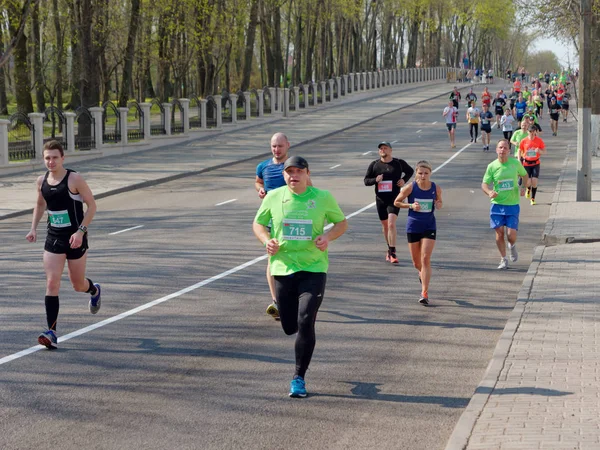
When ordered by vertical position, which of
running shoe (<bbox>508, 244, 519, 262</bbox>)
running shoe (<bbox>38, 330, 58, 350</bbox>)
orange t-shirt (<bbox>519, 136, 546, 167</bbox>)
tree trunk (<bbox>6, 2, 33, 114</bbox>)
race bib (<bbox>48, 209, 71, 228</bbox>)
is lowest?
running shoe (<bbox>508, 244, 519, 262</bbox>)

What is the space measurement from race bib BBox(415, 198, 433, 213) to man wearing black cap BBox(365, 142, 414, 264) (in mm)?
2434

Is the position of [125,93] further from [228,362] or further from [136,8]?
[228,362]

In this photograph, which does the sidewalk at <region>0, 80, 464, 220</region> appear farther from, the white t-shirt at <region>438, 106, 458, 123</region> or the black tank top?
the black tank top

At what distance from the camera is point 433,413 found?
7621mm

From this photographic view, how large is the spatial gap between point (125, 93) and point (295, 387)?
44.9 metres

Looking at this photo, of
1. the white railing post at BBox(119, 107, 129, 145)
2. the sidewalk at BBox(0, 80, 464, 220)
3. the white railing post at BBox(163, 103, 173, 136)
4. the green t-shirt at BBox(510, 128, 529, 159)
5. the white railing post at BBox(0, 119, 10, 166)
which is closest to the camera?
the green t-shirt at BBox(510, 128, 529, 159)

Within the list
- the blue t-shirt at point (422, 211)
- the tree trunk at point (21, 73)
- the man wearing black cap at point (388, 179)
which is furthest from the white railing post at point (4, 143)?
the blue t-shirt at point (422, 211)

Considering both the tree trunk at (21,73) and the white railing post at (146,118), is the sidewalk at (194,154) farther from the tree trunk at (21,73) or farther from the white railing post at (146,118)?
the tree trunk at (21,73)

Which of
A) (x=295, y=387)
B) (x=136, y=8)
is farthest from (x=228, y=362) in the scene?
(x=136, y=8)

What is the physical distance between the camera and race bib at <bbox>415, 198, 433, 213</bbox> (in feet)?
40.6

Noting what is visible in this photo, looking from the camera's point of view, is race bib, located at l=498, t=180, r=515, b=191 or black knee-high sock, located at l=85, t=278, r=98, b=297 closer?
black knee-high sock, located at l=85, t=278, r=98, b=297

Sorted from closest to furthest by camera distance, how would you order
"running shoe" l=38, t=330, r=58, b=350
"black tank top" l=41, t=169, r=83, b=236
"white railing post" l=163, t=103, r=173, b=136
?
1. "running shoe" l=38, t=330, r=58, b=350
2. "black tank top" l=41, t=169, r=83, b=236
3. "white railing post" l=163, t=103, r=173, b=136

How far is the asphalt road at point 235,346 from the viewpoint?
7.18 m

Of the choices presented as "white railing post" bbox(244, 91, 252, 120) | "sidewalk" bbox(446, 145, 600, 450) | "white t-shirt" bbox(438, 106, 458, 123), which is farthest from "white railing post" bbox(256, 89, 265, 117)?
Answer: "sidewalk" bbox(446, 145, 600, 450)
